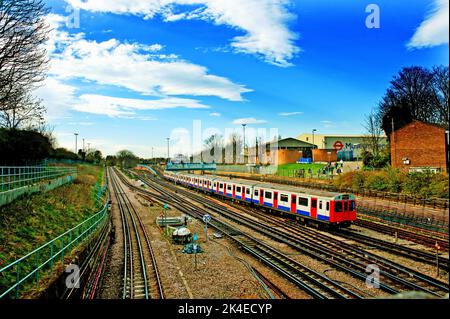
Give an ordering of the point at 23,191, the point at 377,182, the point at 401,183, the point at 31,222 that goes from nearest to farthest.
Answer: the point at 31,222 < the point at 23,191 < the point at 401,183 < the point at 377,182

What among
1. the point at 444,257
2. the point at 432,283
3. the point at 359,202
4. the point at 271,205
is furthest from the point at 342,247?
the point at 359,202

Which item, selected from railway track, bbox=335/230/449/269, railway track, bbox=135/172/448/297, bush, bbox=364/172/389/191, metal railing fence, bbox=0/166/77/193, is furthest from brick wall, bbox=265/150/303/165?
railway track, bbox=335/230/449/269

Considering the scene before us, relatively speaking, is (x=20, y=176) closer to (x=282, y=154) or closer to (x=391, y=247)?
(x=391, y=247)

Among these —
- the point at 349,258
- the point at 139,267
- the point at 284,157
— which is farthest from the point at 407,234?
the point at 284,157

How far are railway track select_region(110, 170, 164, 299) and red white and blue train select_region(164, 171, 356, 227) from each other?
10158 mm

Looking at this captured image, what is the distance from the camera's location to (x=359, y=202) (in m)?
28.1

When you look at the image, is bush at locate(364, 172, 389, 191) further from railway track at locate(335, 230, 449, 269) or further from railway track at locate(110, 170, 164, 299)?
railway track at locate(110, 170, 164, 299)

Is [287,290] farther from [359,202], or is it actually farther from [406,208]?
[359,202]

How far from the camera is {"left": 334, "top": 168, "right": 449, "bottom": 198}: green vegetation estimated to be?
22.1 meters

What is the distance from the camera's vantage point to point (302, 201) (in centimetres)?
2295

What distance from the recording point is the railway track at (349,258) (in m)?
11.6

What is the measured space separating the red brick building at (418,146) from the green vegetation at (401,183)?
4.31 m

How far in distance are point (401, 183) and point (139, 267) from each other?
20.7 metres
